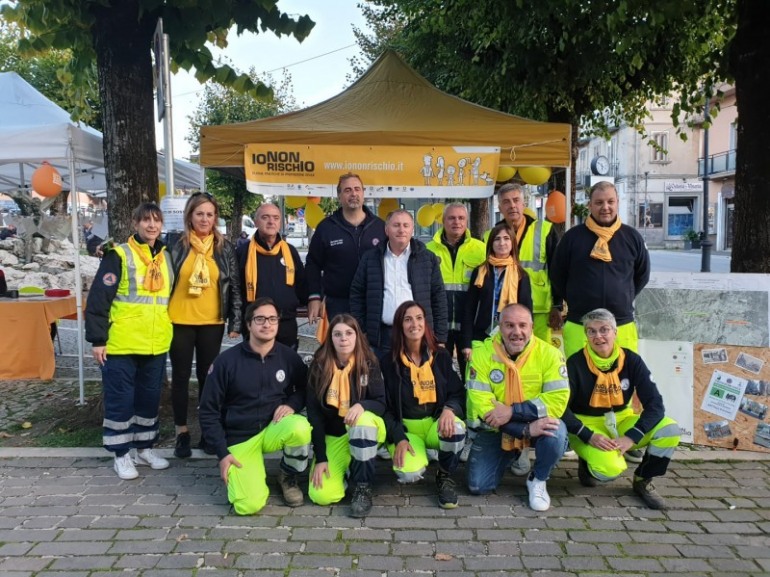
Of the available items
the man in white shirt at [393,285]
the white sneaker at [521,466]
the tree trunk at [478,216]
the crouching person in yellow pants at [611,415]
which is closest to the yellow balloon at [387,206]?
the man in white shirt at [393,285]

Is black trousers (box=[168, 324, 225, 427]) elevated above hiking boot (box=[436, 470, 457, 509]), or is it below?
above

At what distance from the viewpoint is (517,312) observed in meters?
3.64

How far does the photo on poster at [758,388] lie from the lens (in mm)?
4453

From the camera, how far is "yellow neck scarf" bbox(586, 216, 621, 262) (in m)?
4.10

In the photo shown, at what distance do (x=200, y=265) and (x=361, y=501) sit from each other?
188 cm

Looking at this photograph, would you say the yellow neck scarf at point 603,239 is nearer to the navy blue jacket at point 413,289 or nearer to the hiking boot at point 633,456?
the navy blue jacket at point 413,289

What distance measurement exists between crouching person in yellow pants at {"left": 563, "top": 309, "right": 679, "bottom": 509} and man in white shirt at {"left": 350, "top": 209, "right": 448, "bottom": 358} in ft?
3.16

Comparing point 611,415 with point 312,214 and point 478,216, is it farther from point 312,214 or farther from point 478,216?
point 478,216

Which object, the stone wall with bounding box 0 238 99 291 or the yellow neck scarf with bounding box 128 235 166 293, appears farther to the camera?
the stone wall with bounding box 0 238 99 291

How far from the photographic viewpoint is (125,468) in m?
3.99

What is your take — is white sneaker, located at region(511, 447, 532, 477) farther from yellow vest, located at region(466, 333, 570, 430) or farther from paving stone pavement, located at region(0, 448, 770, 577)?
yellow vest, located at region(466, 333, 570, 430)

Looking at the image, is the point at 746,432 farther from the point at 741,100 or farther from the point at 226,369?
the point at 226,369

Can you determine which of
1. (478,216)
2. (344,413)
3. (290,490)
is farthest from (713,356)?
(478,216)


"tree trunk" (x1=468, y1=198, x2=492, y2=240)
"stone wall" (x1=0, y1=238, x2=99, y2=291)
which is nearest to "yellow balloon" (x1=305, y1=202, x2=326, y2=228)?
"stone wall" (x1=0, y1=238, x2=99, y2=291)
